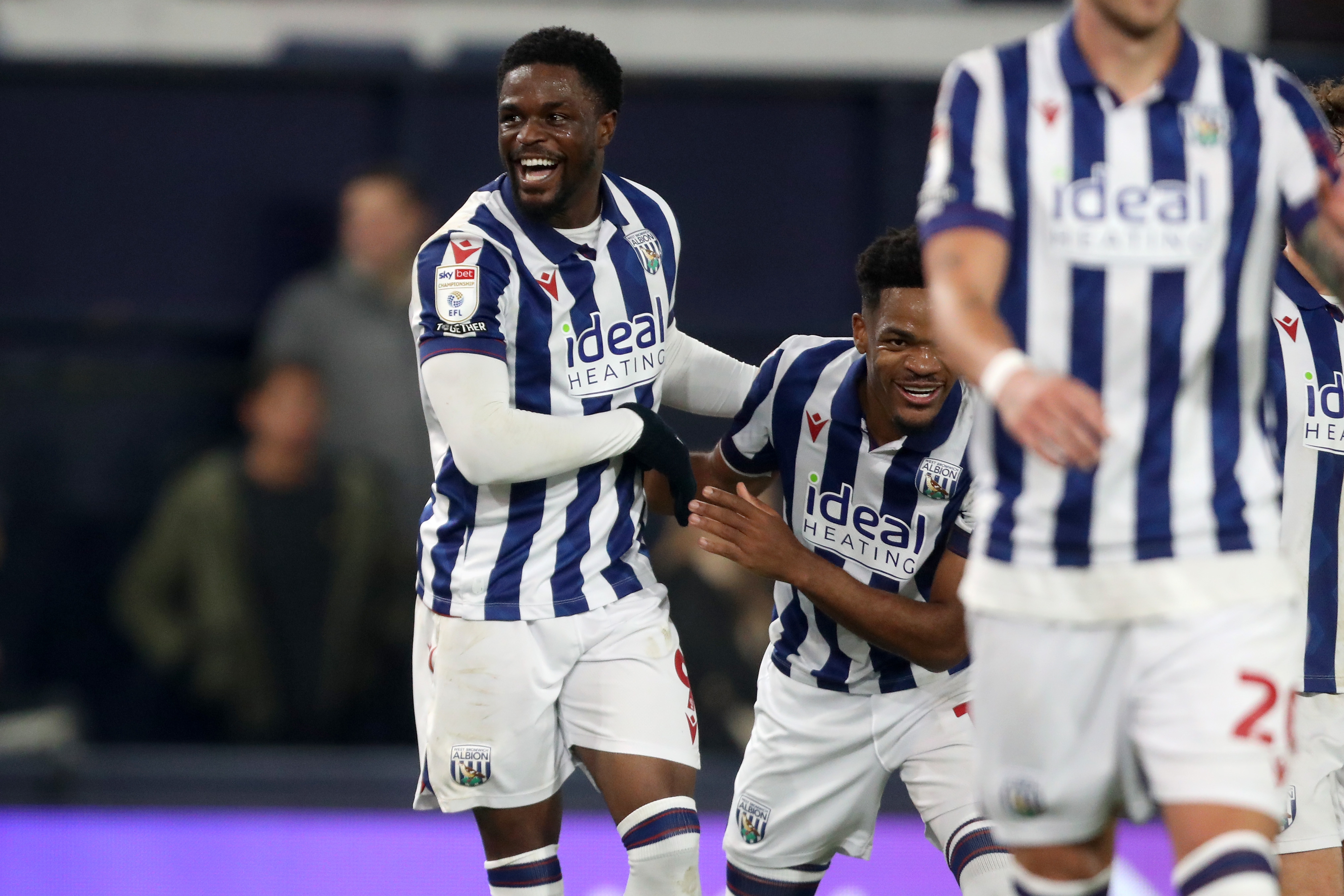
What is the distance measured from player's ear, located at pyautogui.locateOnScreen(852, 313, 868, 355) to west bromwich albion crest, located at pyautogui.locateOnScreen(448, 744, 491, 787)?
1.19 m

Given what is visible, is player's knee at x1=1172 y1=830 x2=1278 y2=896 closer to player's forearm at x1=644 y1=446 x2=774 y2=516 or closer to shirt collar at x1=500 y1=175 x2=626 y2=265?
player's forearm at x1=644 y1=446 x2=774 y2=516

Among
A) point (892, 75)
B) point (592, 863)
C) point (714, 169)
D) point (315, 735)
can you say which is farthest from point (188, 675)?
point (892, 75)

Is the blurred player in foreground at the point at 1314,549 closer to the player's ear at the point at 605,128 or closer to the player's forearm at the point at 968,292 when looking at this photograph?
the player's forearm at the point at 968,292

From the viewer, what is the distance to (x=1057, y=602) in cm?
244

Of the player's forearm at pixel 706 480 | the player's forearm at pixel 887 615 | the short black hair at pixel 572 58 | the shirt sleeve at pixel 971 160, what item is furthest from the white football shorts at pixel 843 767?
the shirt sleeve at pixel 971 160

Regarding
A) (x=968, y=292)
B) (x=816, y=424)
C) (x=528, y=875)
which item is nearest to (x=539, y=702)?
(x=528, y=875)

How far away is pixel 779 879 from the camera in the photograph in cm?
383

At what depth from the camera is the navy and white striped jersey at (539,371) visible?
3.26m

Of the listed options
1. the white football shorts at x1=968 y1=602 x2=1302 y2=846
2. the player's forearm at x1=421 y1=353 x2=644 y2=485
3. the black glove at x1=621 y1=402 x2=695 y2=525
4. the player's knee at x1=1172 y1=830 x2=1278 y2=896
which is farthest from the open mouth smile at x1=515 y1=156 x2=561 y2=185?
the player's knee at x1=1172 y1=830 x2=1278 y2=896

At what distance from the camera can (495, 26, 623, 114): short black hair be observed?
10.9 feet

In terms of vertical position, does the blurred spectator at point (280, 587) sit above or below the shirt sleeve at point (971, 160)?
below

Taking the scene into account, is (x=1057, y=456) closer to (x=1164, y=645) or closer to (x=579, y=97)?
(x=1164, y=645)

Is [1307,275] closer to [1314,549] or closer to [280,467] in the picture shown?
[1314,549]

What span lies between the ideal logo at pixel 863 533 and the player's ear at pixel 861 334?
302 millimetres
